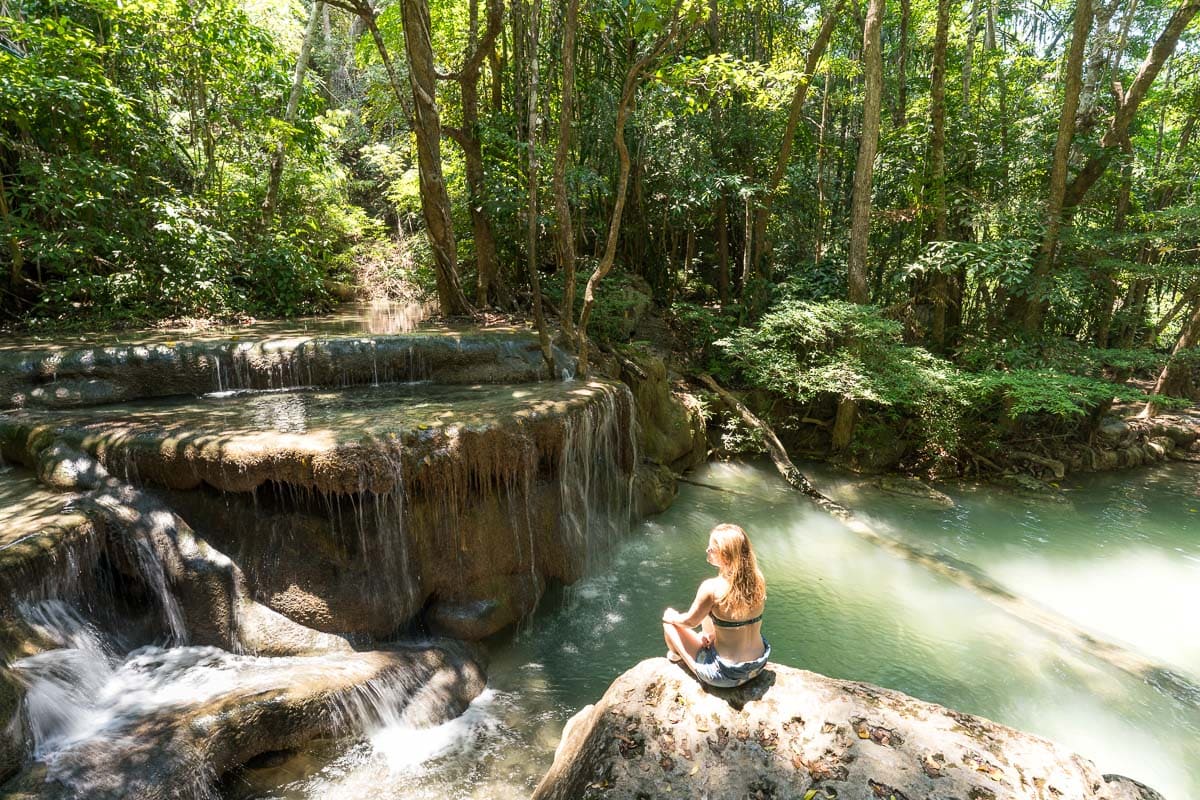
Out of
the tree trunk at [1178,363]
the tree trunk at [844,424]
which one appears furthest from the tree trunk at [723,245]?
the tree trunk at [1178,363]

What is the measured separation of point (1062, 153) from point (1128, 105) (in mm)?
1597

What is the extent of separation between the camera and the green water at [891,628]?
4.05 metres

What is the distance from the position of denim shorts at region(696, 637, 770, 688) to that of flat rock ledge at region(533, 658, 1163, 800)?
0.06 metres

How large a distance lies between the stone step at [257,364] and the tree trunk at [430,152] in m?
1.91

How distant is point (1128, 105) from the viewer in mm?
9680

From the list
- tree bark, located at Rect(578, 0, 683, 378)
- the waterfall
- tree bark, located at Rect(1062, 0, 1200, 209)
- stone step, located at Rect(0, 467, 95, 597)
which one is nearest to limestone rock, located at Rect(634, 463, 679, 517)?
the waterfall

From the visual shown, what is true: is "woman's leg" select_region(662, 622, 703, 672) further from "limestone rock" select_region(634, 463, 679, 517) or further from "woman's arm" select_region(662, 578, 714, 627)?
"limestone rock" select_region(634, 463, 679, 517)

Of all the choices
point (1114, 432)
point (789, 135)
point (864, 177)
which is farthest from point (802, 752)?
point (1114, 432)

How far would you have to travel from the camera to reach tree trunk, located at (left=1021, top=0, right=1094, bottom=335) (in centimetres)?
905

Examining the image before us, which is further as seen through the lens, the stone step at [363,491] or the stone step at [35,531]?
the stone step at [363,491]

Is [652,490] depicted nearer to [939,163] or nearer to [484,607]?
[484,607]

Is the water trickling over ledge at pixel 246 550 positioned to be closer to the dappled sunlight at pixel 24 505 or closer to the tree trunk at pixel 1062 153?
the dappled sunlight at pixel 24 505

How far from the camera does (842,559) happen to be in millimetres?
7121

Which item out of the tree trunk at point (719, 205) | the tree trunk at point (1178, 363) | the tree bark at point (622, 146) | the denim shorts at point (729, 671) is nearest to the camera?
the denim shorts at point (729, 671)
